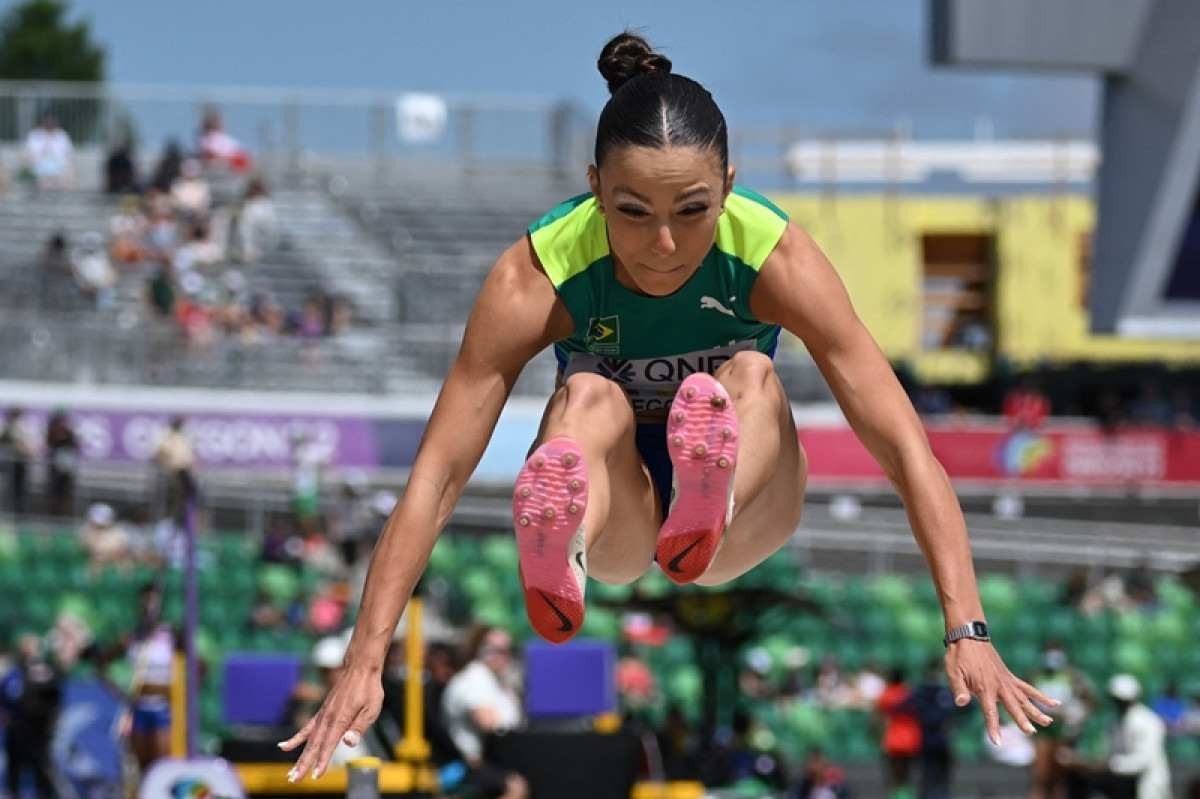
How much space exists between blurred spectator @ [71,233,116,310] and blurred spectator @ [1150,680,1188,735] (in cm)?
1010

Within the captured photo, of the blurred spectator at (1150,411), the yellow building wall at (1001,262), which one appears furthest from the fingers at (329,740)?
the yellow building wall at (1001,262)

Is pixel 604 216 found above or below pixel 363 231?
below

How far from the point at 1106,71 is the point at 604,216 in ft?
42.1

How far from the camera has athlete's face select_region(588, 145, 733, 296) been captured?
4.11 m

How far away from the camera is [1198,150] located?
15.6 m

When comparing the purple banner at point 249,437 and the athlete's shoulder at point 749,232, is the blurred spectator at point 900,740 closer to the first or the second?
the purple banner at point 249,437

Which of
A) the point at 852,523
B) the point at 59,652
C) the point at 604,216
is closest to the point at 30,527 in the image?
the point at 59,652

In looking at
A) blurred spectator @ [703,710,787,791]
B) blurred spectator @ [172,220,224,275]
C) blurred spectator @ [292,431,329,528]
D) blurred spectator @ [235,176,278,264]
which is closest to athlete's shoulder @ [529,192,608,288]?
blurred spectator @ [703,710,787,791]

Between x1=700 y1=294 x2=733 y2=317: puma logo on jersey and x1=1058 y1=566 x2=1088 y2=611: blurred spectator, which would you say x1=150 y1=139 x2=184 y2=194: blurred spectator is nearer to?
x1=1058 y1=566 x2=1088 y2=611: blurred spectator

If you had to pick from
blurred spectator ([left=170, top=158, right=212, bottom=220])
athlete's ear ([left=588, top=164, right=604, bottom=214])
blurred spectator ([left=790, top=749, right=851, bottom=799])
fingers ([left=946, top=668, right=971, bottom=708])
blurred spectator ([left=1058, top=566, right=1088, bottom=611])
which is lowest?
blurred spectator ([left=790, top=749, right=851, bottom=799])

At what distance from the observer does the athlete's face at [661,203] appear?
13.5 feet

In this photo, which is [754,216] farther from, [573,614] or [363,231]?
[363,231]

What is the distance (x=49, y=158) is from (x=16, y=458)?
7.26 meters

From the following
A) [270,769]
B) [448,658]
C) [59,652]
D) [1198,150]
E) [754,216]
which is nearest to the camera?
[754,216]
